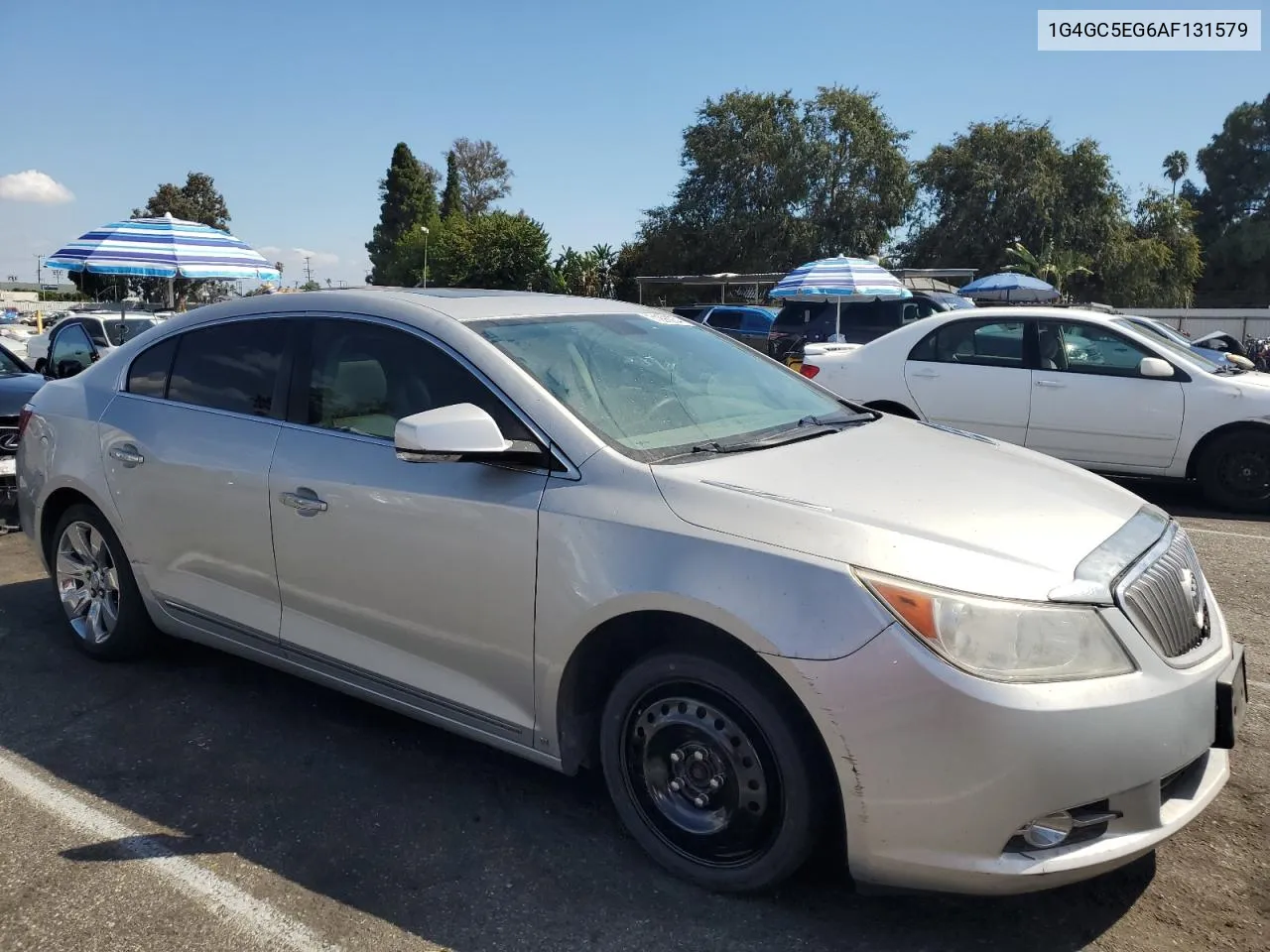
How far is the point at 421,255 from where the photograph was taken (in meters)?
57.3

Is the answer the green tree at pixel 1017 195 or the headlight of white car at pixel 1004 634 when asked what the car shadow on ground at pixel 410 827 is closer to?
the headlight of white car at pixel 1004 634

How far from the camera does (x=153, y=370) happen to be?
4.21m

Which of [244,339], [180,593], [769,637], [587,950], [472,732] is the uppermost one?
[244,339]

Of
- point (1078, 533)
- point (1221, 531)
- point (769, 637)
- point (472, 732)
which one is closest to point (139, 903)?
point (472, 732)

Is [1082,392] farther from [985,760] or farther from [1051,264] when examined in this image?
[1051,264]

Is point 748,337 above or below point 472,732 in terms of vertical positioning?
above

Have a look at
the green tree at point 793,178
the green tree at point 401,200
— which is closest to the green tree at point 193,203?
the green tree at point 401,200

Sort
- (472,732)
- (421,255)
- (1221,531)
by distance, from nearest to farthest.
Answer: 1. (472,732)
2. (1221,531)
3. (421,255)

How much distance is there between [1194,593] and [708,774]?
4.67ft

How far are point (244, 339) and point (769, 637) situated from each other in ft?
8.44

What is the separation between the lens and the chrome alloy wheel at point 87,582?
434 centimetres

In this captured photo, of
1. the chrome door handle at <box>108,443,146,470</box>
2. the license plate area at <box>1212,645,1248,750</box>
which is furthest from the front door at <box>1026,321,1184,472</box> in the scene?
the chrome door handle at <box>108,443,146,470</box>

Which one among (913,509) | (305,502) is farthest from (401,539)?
(913,509)

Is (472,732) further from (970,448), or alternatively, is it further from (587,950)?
(970,448)
